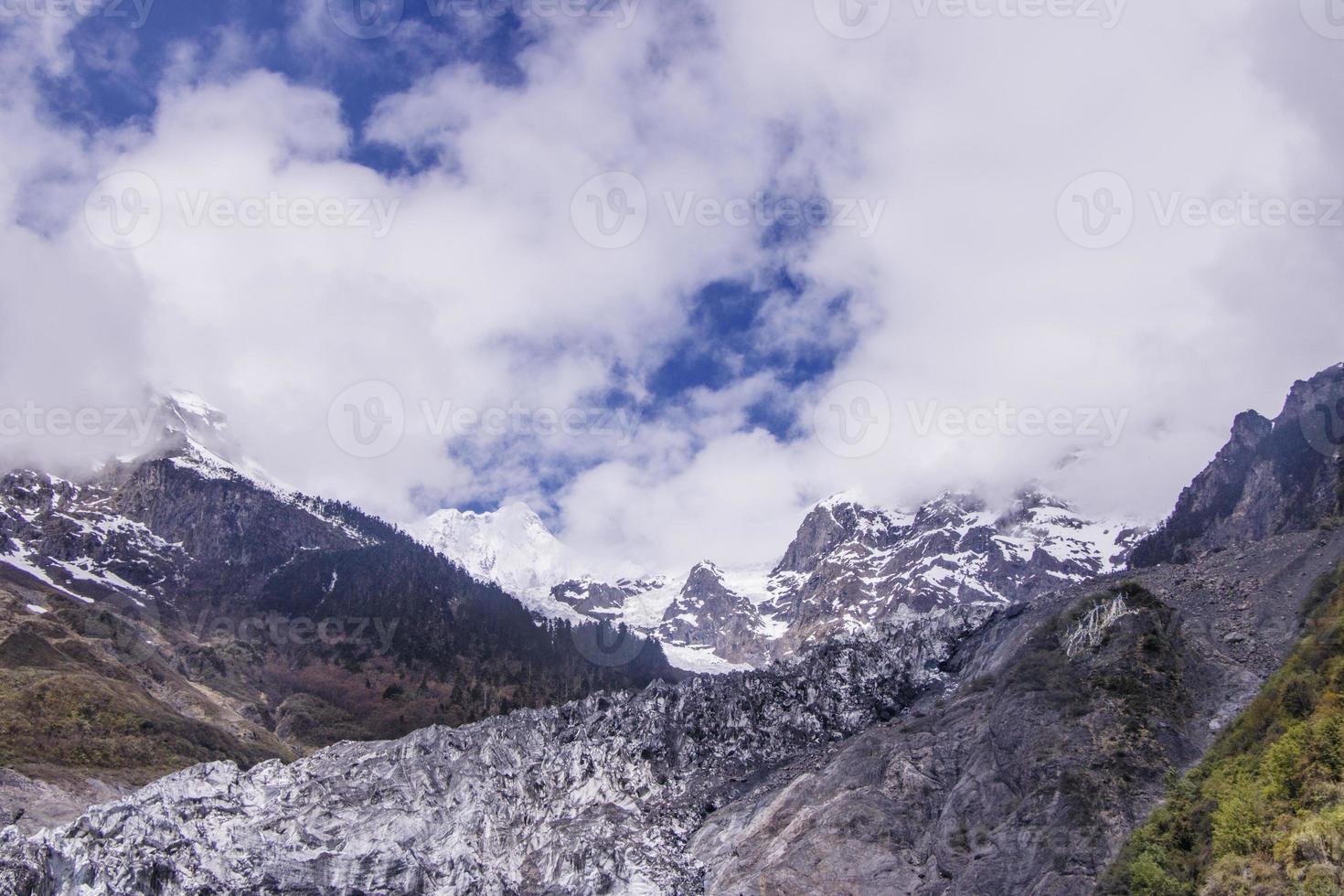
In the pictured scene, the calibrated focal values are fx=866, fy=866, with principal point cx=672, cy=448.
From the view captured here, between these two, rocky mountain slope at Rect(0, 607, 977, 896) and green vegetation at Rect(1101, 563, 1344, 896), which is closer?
green vegetation at Rect(1101, 563, 1344, 896)

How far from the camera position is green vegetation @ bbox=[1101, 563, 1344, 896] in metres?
34.8

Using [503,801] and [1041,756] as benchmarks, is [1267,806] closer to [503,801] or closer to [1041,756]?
[1041,756]

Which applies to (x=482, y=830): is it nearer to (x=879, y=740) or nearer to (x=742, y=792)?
(x=742, y=792)

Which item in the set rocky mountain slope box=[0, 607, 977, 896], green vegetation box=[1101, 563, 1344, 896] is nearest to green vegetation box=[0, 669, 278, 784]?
rocky mountain slope box=[0, 607, 977, 896]

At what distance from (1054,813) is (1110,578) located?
51950 mm

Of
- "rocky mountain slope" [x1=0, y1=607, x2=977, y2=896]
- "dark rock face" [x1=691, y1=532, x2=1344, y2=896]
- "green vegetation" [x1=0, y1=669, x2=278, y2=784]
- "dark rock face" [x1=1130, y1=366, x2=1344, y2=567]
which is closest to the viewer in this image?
"dark rock face" [x1=691, y1=532, x2=1344, y2=896]

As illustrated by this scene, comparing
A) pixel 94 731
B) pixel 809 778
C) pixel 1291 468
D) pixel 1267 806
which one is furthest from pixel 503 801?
pixel 1291 468

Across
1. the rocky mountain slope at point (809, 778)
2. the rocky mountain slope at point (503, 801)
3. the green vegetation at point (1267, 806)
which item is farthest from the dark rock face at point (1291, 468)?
the green vegetation at point (1267, 806)

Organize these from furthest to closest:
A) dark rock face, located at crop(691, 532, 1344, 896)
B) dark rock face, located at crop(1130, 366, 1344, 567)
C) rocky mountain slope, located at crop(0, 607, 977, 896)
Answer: dark rock face, located at crop(1130, 366, 1344, 567), rocky mountain slope, located at crop(0, 607, 977, 896), dark rock face, located at crop(691, 532, 1344, 896)

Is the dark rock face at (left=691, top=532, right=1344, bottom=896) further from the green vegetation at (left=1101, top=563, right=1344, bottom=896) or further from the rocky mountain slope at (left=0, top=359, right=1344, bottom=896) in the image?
the green vegetation at (left=1101, top=563, right=1344, bottom=896)

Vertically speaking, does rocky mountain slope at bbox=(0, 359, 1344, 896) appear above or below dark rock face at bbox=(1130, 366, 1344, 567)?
below

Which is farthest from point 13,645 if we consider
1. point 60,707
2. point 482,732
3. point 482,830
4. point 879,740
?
point 879,740

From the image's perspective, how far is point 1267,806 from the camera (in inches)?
1538

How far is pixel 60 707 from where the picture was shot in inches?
4882
